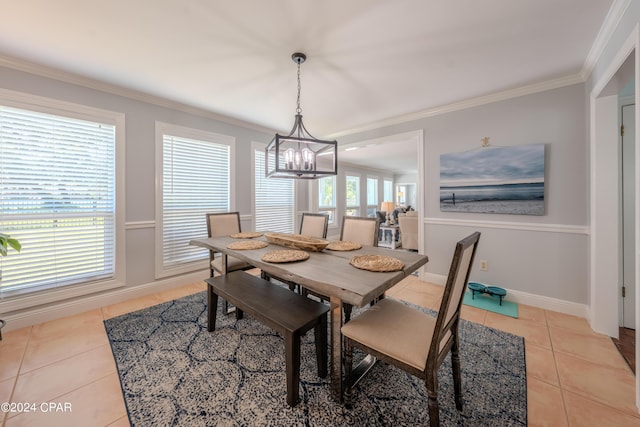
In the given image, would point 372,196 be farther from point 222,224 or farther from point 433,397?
point 433,397

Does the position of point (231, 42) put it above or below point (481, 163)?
above

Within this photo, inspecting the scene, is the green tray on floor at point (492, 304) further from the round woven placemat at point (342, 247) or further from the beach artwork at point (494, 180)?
the round woven placemat at point (342, 247)

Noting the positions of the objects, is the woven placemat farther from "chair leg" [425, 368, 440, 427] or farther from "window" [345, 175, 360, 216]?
"window" [345, 175, 360, 216]

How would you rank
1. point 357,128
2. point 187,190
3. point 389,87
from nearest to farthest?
point 389,87 → point 187,190 → point 357,128

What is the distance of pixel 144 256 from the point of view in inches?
120

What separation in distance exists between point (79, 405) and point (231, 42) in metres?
2.69

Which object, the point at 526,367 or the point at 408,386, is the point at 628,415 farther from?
the point at 408,386

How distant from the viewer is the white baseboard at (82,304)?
2.30 m

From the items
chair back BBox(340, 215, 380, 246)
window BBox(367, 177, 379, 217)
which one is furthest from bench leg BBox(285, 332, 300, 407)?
window BBox(367, 177, 379, 217)

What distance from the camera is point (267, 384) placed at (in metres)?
1.60

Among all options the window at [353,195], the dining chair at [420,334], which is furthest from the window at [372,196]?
the dining chair at [420,334]

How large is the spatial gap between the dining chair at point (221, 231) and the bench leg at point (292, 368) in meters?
1.44

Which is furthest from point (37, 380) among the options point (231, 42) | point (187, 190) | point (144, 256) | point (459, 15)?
point (459, 15)

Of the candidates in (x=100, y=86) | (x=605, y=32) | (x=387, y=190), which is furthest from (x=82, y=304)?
(x=387, y=190)
